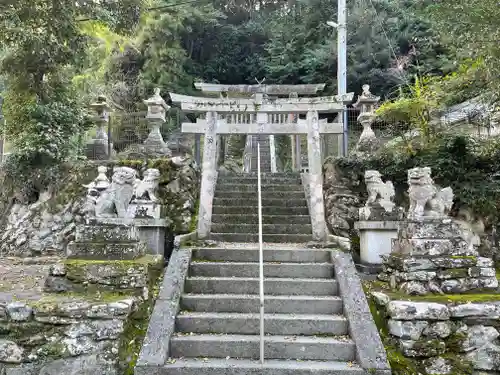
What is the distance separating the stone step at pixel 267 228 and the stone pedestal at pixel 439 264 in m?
2.69

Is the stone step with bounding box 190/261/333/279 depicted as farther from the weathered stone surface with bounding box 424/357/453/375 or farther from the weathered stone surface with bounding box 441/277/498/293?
the weathered stone surface with bounding box 424/357/453/375

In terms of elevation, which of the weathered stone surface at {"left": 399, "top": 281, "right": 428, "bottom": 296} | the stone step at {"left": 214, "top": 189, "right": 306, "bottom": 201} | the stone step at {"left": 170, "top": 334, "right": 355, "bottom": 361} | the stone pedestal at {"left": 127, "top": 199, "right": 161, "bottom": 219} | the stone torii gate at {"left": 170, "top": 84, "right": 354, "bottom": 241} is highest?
the stone torii gate at {"left": 170, "top": 84, "right": 354, "bottom": 241}

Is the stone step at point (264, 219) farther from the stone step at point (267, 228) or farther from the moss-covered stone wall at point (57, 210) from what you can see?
the moss-covered stone wall at point (57, 210)

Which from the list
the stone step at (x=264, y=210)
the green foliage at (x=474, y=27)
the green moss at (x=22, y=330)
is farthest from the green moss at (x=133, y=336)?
the green foliage at (x=474, y=27)

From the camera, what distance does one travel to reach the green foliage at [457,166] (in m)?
7.46

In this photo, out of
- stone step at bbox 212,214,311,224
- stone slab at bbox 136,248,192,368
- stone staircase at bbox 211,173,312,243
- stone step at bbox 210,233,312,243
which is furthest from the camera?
stone step at bbox 212,214,311,224

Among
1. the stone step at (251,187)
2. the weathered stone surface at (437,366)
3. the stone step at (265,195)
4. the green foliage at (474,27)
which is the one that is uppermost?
the green foliage at (474,27)

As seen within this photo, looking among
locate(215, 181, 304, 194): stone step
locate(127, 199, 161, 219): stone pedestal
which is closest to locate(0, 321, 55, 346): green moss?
locate(127, 199, 161, 219): stone pedestal

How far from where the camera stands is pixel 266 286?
483cm

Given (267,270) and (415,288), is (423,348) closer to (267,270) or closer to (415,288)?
(415,288)

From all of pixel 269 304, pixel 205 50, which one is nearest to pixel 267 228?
pixel 269 304

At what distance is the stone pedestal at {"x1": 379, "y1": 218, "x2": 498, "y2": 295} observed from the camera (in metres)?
4.32

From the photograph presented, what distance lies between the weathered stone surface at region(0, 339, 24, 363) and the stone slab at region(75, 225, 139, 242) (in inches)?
46.3

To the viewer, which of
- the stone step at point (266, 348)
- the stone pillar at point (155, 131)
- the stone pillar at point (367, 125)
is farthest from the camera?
the stone pillar at point (155, 131)
